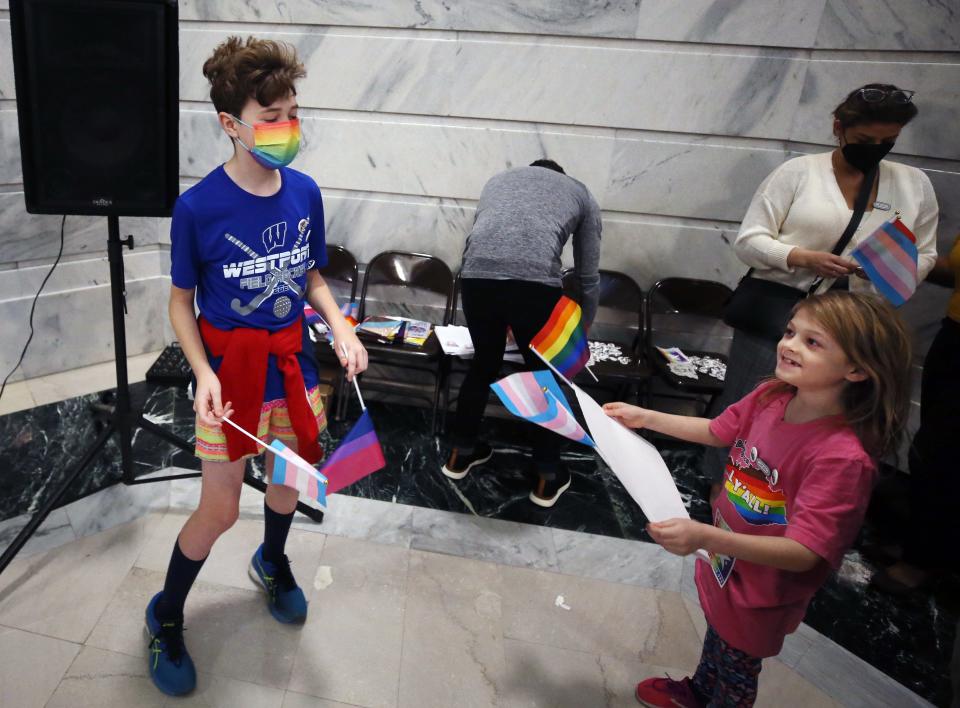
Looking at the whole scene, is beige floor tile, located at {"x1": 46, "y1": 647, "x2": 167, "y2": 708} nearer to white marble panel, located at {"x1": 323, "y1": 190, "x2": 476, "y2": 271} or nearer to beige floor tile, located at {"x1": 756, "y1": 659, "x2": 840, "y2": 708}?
beige floor tile, located at {"x1": 756, "y1": 659, "x2": 840, "y2": 708}

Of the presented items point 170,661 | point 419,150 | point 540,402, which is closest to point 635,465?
point 540,402

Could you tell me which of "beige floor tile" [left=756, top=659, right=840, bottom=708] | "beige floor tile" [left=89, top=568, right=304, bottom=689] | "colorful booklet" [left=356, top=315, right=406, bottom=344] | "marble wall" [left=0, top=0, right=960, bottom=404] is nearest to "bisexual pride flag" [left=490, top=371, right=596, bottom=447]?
"beige floor tile" [left=89, top=568, right=304, bottom=689]

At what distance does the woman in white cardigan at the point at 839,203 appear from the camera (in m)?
2.00

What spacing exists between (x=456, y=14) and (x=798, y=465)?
258cm

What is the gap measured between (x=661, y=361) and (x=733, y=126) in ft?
3.87

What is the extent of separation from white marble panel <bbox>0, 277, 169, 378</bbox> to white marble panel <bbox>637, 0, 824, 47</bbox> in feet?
9.54

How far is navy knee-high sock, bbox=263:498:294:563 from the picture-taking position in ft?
6.26

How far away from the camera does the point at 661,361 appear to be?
124 inches

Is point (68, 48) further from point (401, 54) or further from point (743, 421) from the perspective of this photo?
point (743, 421)

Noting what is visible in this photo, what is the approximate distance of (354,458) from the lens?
149 centimetres

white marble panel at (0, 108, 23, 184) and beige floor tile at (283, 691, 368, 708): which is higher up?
white marble panel at (0, 108, 23, 184)

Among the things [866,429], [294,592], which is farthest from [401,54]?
[866,429]

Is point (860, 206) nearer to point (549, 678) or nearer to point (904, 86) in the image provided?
point (904, 86)

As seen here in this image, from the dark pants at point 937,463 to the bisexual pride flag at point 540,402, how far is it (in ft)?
5.37
